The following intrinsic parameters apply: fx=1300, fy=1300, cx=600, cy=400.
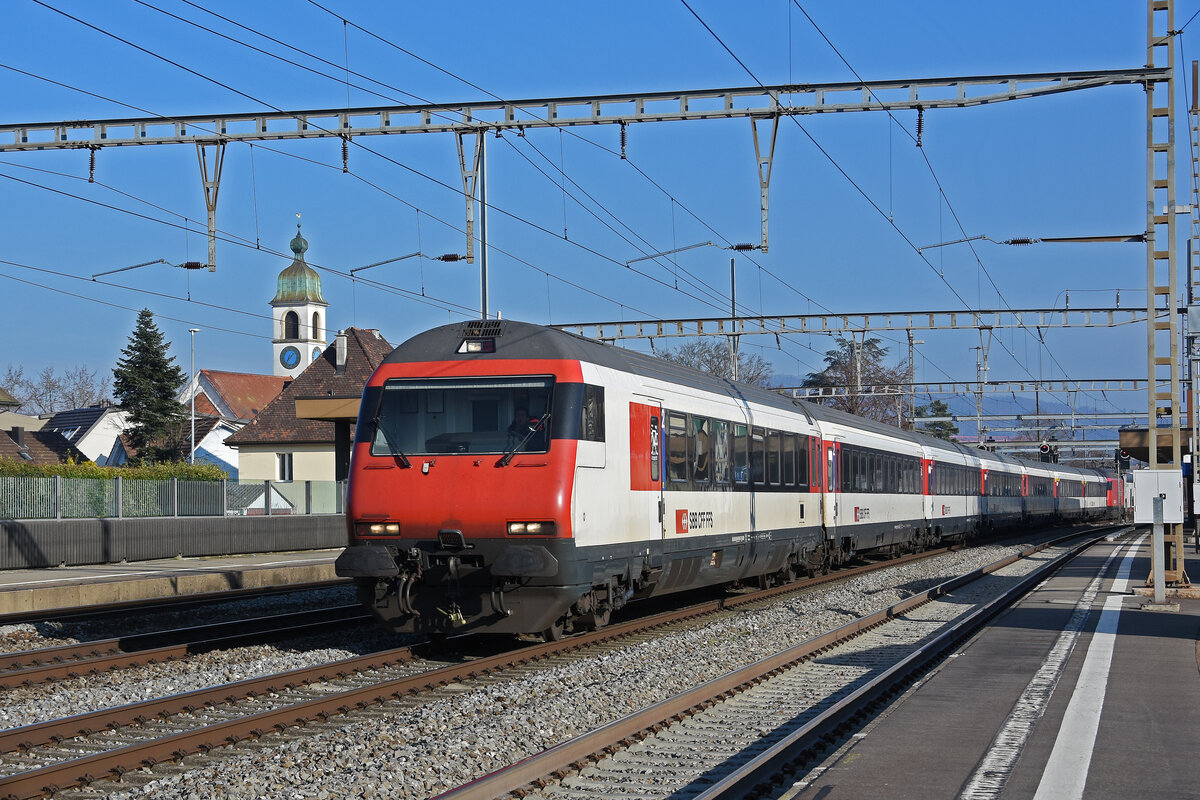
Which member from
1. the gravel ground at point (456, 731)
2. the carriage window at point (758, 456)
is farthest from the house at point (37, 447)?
the gravel ground at point (456, 731)

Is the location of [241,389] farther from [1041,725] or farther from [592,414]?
[1041,725]

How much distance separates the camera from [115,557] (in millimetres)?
28859

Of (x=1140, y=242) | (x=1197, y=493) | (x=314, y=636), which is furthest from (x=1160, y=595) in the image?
(x=314, y=636)

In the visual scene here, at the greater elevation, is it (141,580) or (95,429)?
(95,429)

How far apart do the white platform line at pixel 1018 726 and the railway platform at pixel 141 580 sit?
12942mm

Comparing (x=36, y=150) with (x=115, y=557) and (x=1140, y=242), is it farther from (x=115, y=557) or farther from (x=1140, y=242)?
(x=1140, y=242)

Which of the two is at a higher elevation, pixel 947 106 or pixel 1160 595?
pixel 947 106

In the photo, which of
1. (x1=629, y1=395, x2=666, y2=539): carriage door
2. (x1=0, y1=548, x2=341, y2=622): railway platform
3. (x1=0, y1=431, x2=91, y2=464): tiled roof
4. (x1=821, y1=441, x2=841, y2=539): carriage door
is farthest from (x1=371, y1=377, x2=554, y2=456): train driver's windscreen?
(x1=0, y1=431, x2=91, y2=464): tiled roof

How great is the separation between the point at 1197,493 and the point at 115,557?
22813mm

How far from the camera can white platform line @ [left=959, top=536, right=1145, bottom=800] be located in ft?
23.8

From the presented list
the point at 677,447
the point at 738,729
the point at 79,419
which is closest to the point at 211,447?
the point at 79,419

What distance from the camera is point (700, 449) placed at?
55.4ft

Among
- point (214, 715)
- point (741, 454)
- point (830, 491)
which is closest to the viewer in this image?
point (214, 715)

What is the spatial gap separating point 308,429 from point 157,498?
1175 inches
